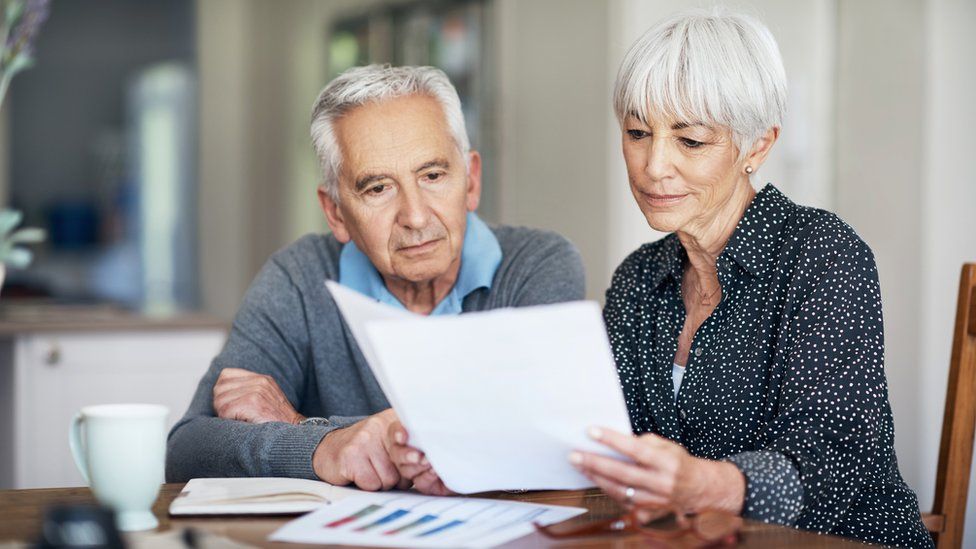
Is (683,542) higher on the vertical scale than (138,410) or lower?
lower

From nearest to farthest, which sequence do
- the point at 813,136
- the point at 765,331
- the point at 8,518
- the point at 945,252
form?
the point at 8,518
the point at 765,331
the point at 945,252
the point at 813,136

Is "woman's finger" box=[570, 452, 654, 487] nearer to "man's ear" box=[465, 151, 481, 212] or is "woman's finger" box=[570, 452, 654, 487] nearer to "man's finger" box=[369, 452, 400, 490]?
"man's finger" box=[369, 452, 400, 490]

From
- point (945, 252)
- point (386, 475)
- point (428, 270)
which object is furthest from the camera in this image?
point (945, 252)

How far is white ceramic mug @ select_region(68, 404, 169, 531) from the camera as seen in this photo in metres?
1.09

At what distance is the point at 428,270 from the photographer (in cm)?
179

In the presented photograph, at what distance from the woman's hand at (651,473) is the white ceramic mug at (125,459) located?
42 centimetres

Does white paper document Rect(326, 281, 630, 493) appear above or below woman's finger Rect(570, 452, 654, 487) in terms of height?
above

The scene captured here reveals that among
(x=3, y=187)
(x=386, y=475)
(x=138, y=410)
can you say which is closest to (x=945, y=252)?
(x=386, y=475)

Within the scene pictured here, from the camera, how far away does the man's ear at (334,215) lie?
6.15 feet

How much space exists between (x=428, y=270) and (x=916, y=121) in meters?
2.03

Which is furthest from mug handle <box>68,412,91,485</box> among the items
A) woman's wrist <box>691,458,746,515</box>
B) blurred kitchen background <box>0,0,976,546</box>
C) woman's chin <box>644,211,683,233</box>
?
blurred kitchen background <box>0,0,976,546</box>

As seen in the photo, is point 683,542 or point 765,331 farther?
point 765,331

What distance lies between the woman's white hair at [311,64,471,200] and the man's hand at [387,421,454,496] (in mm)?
668

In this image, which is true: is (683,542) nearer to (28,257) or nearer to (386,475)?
(386,475)
